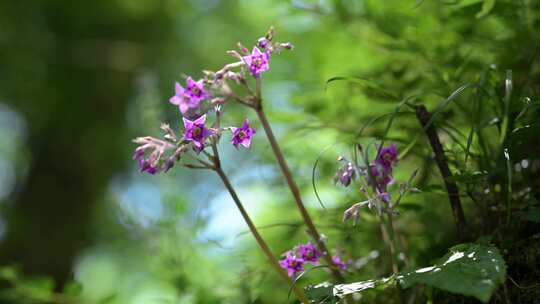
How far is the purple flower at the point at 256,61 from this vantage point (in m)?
0.87

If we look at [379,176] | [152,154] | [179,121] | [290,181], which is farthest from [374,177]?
[179,121]

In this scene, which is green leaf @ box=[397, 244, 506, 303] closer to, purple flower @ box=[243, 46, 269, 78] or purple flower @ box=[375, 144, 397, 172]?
purple flower @ box=[375, 144, 397, 172]

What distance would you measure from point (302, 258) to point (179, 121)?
3.83 meters

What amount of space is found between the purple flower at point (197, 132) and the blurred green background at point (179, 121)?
0.68 feet

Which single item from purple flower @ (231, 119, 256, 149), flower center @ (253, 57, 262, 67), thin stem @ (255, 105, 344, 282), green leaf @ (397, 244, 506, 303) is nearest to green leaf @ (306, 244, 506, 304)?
green leaf @ (397, 244, 506, 303)

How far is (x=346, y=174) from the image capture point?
814mm

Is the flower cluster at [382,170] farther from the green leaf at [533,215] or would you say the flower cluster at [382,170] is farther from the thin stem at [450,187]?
the green leaf at [533,215]

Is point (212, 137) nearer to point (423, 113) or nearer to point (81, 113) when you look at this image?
point (423, 113)

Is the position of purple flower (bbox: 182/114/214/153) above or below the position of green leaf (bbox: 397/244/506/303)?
above

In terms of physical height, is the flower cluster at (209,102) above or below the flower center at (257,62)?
below

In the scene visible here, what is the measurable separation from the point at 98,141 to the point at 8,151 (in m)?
1.21

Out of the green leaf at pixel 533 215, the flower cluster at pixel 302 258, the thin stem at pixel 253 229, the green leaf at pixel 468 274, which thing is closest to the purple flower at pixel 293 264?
the flower cluster at pixel 302 258

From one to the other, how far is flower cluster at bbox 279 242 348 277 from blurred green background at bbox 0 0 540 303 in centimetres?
7

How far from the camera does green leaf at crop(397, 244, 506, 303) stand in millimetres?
640
